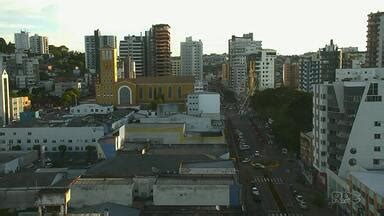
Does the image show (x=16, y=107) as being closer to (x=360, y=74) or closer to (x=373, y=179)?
(x=360, y=74)

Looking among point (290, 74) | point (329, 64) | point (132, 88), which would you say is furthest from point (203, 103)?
point (290, 74)

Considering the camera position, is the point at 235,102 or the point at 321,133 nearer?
the point at 321,133

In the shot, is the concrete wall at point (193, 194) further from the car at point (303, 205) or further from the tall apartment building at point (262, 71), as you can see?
the tall apartment building at point (262, 71)

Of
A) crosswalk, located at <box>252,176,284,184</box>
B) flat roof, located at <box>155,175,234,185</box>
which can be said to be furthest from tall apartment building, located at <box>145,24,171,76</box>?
flat roof, located at <box>155,175,234,185</box>

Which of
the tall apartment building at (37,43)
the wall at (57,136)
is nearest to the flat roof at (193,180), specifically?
the wall at (57,136)

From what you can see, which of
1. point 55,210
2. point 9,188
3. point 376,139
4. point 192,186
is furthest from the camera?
point 376,139

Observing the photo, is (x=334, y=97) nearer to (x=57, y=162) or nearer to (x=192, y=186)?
(x=192, y=186)

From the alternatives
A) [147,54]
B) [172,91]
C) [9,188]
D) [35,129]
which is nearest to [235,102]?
[147,54]
